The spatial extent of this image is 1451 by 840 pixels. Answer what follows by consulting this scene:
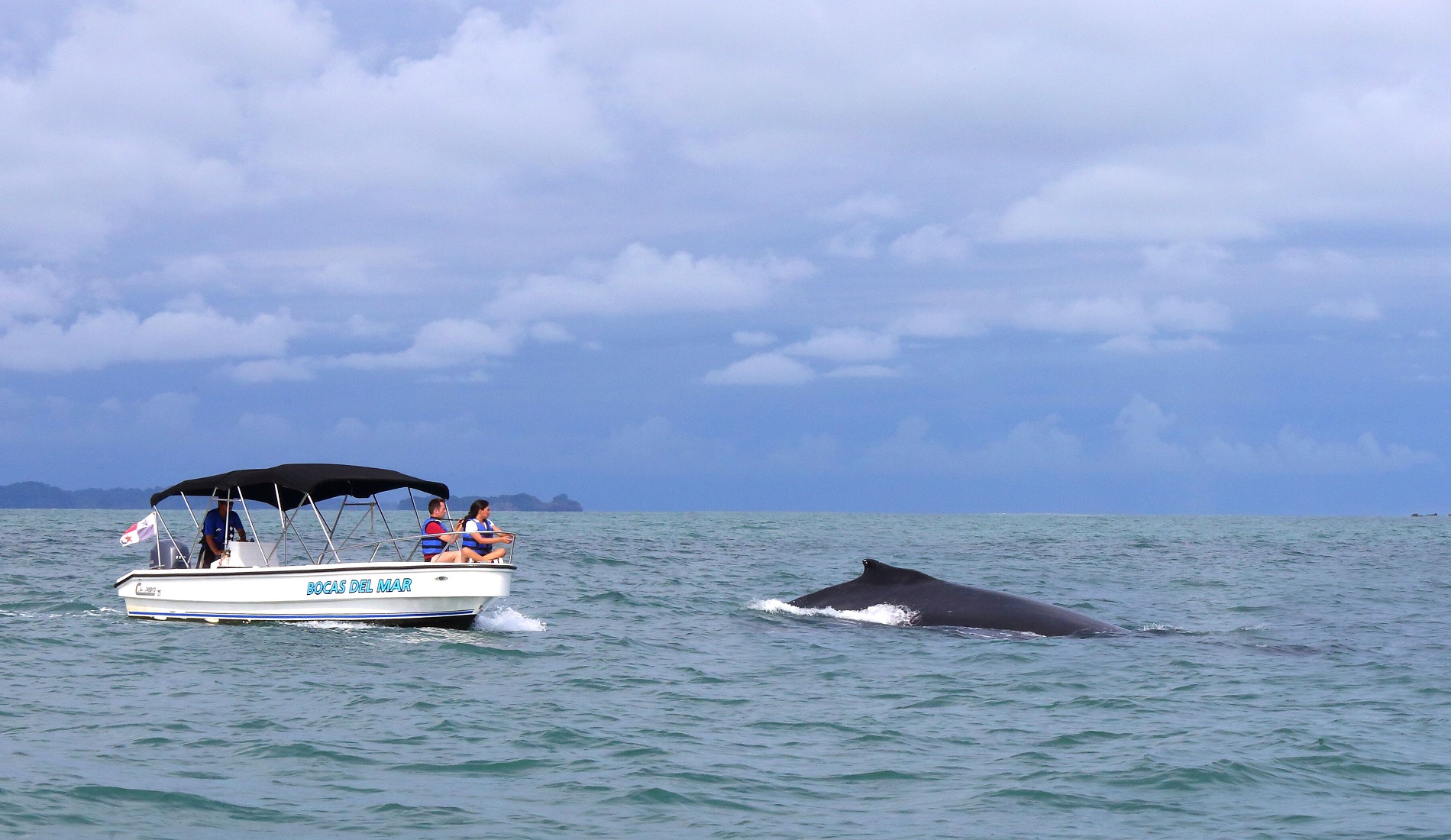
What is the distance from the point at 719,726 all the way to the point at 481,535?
8661 mm

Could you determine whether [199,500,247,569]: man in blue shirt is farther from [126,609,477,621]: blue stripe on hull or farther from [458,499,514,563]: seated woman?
[458,499,514,563]: seated woman

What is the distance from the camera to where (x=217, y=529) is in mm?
24938

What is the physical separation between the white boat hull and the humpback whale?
702 centimetres

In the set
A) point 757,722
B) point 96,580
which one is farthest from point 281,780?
point 96,580

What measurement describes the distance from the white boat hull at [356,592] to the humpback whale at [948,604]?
276 inches

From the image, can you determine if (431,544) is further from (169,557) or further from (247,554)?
(169,557)

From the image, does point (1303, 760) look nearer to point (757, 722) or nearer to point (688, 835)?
point (757, 722)

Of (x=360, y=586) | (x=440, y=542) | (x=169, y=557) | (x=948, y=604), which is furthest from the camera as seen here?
(x=169, y=557)

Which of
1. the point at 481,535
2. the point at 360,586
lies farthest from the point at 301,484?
the point at 481,535

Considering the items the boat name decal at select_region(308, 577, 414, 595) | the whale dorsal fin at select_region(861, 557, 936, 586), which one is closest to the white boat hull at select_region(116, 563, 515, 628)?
the boat name decal at select_region(308, 577, 414, 595)

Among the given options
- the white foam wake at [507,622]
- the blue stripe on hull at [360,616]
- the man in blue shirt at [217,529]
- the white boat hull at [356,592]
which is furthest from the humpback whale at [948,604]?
the man in blue shirt at [217,529]

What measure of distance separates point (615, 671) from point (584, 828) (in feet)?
28.3

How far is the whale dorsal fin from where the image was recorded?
1041 inches

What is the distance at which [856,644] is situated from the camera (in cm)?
2216
